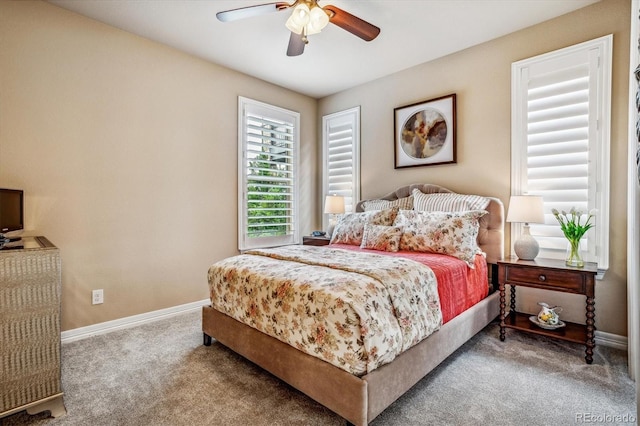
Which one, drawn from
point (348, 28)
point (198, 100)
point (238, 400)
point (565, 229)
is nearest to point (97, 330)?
point (238, 400)

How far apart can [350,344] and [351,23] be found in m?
2.17

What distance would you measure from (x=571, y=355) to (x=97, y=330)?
3871mm

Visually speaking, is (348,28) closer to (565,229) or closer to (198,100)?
(198,100)

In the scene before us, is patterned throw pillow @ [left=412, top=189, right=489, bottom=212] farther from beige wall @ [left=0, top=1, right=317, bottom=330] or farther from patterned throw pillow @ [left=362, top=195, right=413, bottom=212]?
beige wall @ [left=0, top=1, right=317, bottom=330]

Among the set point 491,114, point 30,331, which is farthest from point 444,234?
point 30,331

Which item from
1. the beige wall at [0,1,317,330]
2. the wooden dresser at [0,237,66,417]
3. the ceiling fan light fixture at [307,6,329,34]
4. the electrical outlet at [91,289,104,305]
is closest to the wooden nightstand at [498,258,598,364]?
the ceiling fan light fixture at [307,6,329,34]

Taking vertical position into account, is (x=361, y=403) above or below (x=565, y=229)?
below

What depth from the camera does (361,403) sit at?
1.46 meters

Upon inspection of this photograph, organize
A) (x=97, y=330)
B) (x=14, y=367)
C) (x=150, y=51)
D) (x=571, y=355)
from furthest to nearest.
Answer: (x=150, y=51), (x=97, y=330), (x=571, y=355), (x=14, y=367)

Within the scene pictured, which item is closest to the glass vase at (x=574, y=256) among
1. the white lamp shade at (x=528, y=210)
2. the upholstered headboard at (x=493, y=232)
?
the white lamp shade at (x=528, y=210)

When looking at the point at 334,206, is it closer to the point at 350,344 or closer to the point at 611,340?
the point at 350,344

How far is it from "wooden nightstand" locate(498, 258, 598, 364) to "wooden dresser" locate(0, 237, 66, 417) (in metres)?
3.06

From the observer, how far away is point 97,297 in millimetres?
2877

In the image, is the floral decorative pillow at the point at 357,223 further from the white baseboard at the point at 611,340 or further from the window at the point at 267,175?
the white baseboard at the point at 611,340
